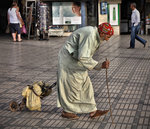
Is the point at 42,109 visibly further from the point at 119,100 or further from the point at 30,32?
the point at 30,32

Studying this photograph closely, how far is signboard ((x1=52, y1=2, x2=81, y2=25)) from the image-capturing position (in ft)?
66.2

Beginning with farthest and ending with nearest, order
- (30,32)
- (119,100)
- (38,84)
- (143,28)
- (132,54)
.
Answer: (143,28) < (30,32) < (132,54) < (119,100) < (38,84)

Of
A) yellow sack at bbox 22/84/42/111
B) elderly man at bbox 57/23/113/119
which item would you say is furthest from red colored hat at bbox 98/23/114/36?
yellow sack at bbox 22/84/42/111

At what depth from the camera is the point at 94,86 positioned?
7.29 meters

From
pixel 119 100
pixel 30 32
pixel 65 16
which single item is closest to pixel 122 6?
pixel 65 16

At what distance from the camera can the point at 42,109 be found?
5.72 m

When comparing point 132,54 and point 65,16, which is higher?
point 65,16

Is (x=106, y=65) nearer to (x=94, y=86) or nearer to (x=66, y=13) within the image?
(x=94, y=86)

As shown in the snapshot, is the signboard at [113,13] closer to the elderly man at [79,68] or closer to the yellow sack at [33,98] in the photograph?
the yellow sack at [33,98]

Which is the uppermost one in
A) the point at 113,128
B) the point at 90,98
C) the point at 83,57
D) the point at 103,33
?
the point at 103,33

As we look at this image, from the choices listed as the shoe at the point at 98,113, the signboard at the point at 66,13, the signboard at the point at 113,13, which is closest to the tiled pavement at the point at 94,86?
the shoe at the point at 98,113

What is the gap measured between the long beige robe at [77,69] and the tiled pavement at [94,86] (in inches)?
10.0

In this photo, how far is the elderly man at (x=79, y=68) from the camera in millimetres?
4742

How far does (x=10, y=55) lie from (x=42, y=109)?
21.7 feet
